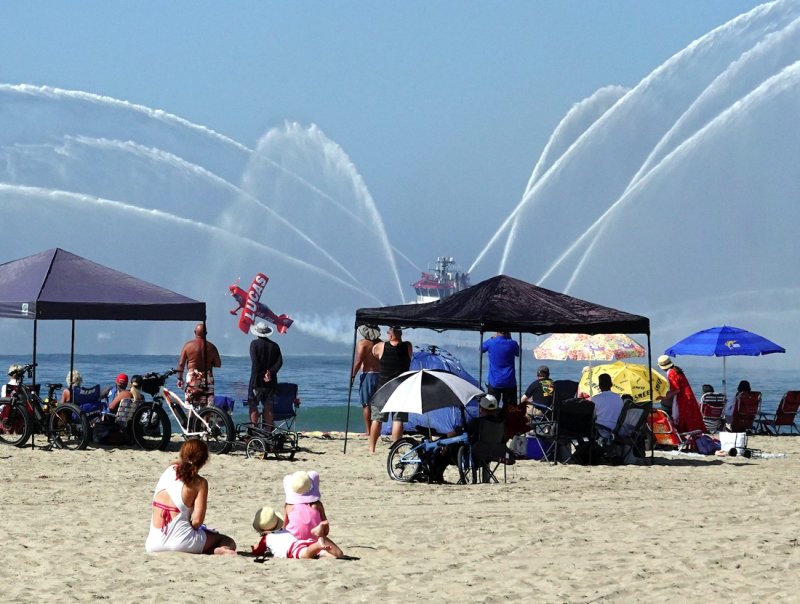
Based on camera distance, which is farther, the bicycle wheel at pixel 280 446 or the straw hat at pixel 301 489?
the bicycle wheel at pixel 280 446

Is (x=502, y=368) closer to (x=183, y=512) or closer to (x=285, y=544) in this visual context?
(x=285, y=544)

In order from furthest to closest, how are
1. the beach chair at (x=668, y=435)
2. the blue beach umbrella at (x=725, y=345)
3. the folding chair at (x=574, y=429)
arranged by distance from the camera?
1. the blue beach umbrella at (x=725, y=345)
2. the beach chair at (x=668, y=435)
3. the folding chair at (x=574, y=429)

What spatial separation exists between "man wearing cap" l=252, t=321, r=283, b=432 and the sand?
1.96 m

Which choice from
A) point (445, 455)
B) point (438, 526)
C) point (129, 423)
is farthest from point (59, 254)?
point (438, 526)

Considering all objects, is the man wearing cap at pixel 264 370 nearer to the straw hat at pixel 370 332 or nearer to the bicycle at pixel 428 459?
the straw hat at pixel 370 332

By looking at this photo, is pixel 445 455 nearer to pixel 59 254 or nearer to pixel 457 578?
pixel 457 578

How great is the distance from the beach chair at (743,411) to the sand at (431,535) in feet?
15.6

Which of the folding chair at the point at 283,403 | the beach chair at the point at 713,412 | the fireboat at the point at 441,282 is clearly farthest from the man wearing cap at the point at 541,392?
the fireboat at the point at 441,282

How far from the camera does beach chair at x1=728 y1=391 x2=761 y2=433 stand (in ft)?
65.8

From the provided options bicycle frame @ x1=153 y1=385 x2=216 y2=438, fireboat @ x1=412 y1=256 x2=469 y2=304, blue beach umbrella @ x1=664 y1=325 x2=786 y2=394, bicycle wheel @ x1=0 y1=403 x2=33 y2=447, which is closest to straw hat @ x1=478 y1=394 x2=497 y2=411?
bicycle frame @ x1=153 y1=385 x2=216 y2=438

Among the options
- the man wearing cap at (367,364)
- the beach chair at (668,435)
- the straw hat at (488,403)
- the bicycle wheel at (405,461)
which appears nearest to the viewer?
the straw hat at (488,403)

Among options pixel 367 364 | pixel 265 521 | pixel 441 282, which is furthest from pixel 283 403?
pixel 441 282

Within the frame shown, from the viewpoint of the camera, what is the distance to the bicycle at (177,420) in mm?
15688

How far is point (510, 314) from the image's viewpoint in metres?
15.7
